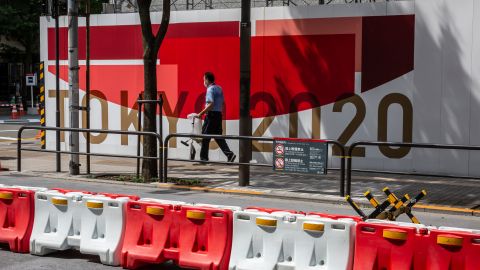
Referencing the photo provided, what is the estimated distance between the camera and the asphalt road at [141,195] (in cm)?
743

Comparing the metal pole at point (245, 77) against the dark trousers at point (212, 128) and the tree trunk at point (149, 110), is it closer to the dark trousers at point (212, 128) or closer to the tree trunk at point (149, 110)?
the tree trunk at point (149, 110)

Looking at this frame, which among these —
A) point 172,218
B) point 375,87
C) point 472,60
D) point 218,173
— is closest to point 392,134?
point 375,87

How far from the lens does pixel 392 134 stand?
1459cm

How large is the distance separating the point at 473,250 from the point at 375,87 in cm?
912

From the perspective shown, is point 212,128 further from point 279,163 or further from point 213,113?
point 279,163

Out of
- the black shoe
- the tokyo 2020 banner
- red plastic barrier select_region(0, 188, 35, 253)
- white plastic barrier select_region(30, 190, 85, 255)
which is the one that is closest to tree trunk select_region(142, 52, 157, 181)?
the black shoe

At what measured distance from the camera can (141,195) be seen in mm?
11867

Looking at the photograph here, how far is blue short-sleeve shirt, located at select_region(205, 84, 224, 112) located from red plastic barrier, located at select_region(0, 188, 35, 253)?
7.18 m

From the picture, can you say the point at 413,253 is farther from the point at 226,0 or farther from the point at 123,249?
the point at 226,0

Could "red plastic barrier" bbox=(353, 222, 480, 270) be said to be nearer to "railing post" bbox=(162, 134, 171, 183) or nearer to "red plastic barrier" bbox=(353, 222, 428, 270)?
"red plastic barrier" bbox=(353, 222, 428, 270)

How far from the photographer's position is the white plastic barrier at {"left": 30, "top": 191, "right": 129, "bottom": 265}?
24.3 ft

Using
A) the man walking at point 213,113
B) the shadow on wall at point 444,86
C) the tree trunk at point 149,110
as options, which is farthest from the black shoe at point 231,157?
the shadow on wall at point 444,86

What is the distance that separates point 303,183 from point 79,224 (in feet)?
20.5

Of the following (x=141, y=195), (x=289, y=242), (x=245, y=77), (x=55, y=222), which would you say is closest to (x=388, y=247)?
(x=289, y=242)
